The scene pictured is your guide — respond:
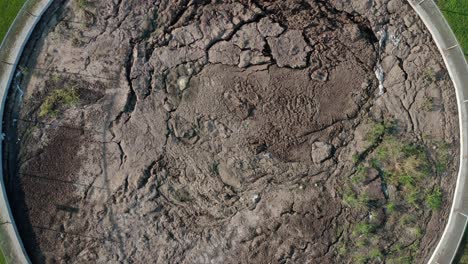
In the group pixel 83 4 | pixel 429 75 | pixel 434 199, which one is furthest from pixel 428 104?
pixel 83 4

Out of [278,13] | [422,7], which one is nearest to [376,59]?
[422,7]

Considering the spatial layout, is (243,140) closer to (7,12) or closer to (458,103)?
(458,103)

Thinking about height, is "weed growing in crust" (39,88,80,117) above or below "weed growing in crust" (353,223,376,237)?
above

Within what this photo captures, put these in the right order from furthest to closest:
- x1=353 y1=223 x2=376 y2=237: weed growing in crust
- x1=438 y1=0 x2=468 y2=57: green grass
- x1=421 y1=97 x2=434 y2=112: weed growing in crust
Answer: x1=438 y1=0 x2=468 y2=57: green grass → x1=421 y1=97 x2=434 y2=112: weed growing in crust → x1=353 y1=223 x2=376 y2=237: weed growing in crust

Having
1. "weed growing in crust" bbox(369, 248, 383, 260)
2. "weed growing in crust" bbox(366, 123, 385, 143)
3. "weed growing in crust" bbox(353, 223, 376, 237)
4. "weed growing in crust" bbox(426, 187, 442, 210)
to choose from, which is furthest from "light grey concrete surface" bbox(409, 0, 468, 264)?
"weed growing in crust" bbox(366, 123, 385, 143)

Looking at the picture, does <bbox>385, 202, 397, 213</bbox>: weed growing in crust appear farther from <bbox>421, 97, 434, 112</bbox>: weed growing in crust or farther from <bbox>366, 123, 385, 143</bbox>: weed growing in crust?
<bbox>421, 97, 434, 112</bbox>: weed growing in crust

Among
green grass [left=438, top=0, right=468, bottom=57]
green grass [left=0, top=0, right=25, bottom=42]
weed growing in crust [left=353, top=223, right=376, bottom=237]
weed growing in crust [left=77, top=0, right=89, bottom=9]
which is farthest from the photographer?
green grass [left=0, top=0, right=25, bottom=42]
